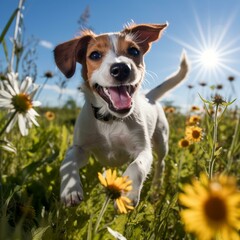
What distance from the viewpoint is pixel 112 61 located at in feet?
8.39

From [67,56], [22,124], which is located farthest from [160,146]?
[22,124]

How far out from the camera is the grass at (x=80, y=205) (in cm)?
150

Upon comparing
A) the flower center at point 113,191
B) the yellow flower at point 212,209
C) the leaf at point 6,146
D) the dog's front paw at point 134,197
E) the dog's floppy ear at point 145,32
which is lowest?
the yellow flower at point 212,209

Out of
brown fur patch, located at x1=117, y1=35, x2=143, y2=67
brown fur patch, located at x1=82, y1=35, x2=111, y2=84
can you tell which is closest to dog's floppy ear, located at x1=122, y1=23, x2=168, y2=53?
brown fur patch, located at x1=117, y1=35, x2=143, y2=67

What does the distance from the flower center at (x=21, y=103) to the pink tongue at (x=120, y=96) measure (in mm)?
1001

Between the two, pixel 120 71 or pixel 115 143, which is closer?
pixel 120 71

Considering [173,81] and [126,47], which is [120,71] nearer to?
[126,47]

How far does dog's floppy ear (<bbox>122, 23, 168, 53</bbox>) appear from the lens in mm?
2955

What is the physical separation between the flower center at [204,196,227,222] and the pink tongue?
6.59ft

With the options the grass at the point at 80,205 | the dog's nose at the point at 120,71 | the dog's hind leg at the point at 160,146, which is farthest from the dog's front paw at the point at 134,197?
the dog's hind leg at the point at 160,146

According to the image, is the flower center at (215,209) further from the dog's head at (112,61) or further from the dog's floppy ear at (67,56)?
the dog's floppy ear at (67,56)

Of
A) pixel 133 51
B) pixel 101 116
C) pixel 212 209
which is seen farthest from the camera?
pixel 133 51

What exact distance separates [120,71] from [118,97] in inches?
8.7

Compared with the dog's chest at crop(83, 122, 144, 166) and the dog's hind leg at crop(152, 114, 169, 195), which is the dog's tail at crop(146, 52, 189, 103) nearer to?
the dog's hind leg at crop(152, 114, 169, 195)
